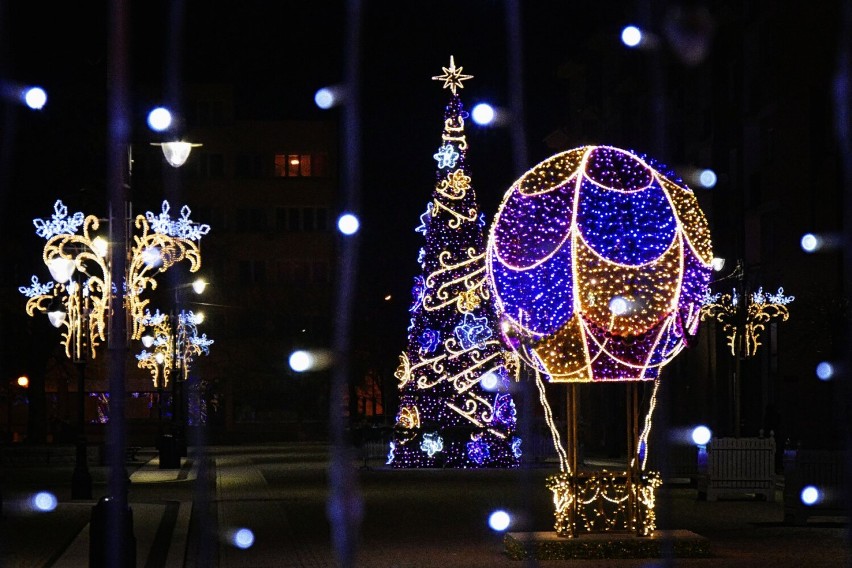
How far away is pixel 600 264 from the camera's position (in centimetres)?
1786

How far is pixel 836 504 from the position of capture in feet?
74.0

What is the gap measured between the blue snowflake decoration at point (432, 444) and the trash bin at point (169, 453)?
609 cm

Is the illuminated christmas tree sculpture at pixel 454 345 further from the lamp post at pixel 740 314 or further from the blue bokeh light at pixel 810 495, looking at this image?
the blue bokeh light at pixel 810 495

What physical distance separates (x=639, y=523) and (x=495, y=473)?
64.6 ft

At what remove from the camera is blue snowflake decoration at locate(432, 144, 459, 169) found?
131 ft

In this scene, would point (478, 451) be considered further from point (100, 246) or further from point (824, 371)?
point (100, 246)

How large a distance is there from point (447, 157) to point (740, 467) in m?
14.6

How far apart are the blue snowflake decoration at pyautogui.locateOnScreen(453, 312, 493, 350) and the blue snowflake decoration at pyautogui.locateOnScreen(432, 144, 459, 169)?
358cm

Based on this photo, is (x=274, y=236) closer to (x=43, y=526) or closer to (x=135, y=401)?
(x=135, y=401)

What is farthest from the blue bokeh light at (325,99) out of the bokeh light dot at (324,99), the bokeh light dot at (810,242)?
the bokeh light dot at (810,242)

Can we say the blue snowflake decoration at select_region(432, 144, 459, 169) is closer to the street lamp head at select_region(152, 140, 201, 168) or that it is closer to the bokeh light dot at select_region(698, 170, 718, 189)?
the bokeh light dot at select_region(698, 170, 718, 189)

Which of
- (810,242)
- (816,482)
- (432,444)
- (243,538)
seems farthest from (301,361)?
(243,538)

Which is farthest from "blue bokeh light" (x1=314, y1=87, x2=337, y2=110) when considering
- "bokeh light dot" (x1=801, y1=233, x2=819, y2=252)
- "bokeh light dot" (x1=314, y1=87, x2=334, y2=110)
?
"bokeh light dot" (x1=801, y1=233, x2=819, y2=252)

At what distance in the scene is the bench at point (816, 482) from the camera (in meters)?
22.4
